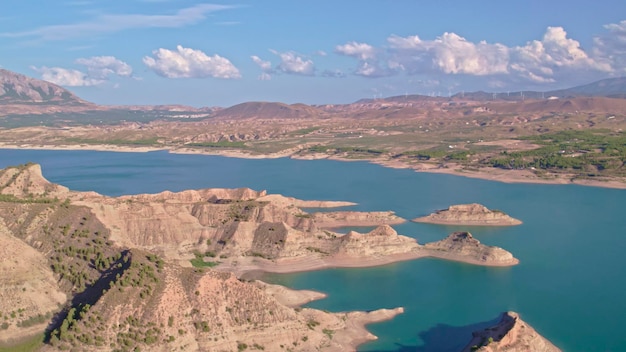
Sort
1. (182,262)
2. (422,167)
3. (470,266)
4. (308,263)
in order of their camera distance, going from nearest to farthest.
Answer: (182,262)
(308,263)
(470,266)
(422,167)

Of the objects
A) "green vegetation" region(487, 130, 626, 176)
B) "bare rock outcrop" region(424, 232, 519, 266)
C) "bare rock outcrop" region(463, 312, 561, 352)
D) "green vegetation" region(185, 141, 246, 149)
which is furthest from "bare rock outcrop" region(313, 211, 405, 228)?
"green vegetation" region(185, 141, 246, 149)

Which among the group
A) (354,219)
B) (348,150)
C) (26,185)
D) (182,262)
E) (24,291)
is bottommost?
(354,219)

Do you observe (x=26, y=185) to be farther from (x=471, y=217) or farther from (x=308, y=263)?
(x=471, y=217)

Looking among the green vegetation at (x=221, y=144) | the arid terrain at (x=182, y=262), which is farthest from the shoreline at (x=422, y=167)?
the green vegetation at (x=221, y=144)

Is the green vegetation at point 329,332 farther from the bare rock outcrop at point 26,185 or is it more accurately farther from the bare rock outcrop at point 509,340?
the bare rock outcrop at point 26,185

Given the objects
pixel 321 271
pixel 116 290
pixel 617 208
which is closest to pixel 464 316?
pixel 321 271

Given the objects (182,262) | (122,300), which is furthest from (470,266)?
(122,300)

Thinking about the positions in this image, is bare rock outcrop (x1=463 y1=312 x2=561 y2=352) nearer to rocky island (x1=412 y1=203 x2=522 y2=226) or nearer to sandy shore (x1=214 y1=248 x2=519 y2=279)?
sandy shore (x1=214 y1=248 x2=519 y2=279)

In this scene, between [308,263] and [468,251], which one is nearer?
[308,263]
